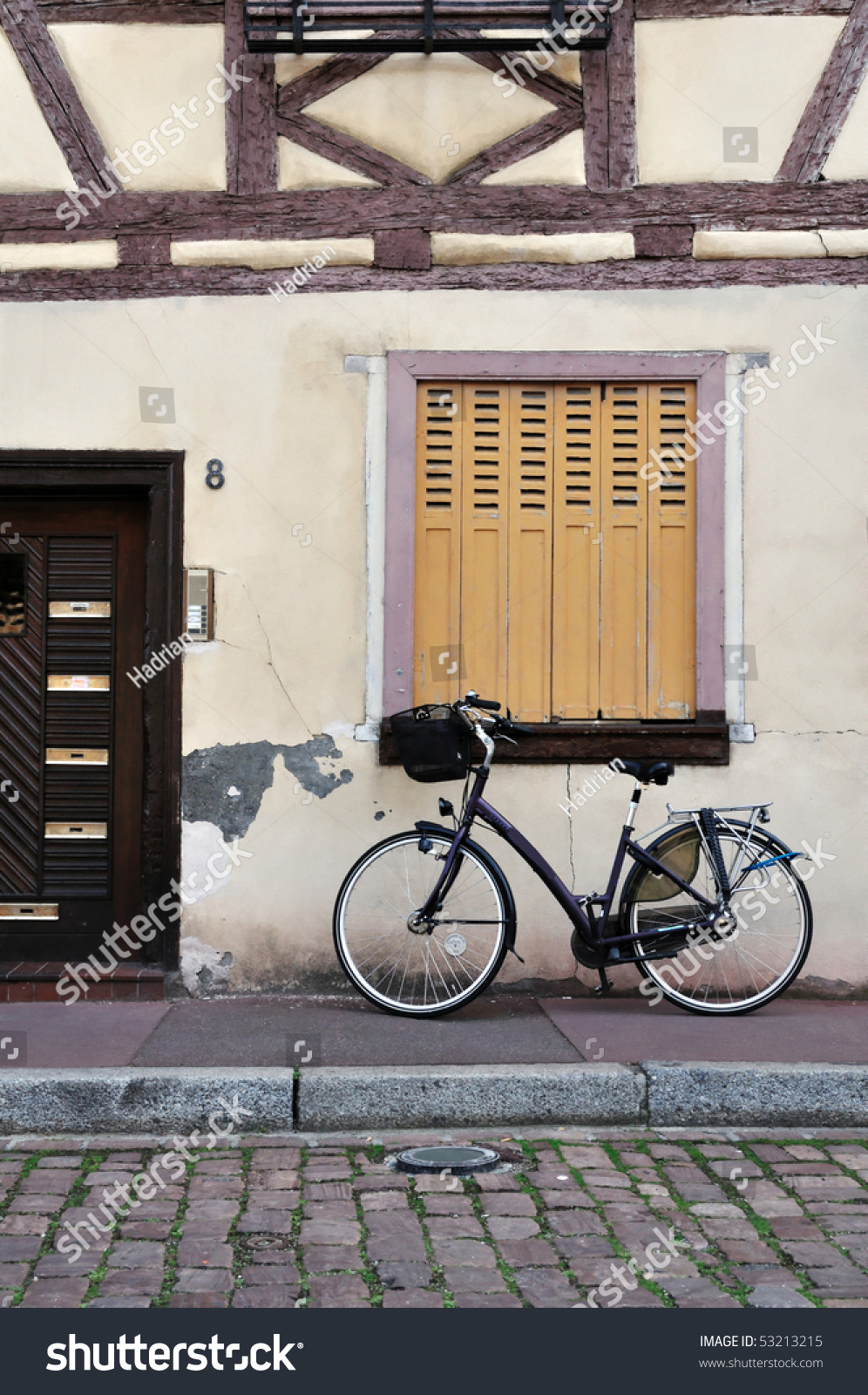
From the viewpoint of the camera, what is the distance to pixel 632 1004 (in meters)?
5.67

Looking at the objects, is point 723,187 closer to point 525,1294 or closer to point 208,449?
point 208,449

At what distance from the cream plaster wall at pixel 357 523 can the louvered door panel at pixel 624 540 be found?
333 millimetres

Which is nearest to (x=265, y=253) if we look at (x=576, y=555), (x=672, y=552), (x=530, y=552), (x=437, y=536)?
(x=437, y=536)

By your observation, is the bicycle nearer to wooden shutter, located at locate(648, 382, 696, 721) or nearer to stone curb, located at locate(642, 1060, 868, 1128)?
wooden shutter, located at locate(648, 382, 696, 721)

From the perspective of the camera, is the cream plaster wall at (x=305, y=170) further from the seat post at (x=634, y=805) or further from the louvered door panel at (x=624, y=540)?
the seat post at (x=634, y=805)

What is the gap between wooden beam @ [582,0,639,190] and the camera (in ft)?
19.8

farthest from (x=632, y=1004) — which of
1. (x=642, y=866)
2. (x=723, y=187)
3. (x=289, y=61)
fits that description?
(x=289, y=61)

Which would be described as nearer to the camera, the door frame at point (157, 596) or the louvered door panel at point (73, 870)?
the door frame at point (157, 596)

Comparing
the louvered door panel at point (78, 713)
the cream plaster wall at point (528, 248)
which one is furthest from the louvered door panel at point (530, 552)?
the louvered door panel at point (78, 713)

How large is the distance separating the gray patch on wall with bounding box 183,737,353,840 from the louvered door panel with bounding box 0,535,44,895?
83cm

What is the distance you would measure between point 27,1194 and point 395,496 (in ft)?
11.3

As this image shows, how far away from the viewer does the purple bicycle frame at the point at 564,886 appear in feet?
17.5

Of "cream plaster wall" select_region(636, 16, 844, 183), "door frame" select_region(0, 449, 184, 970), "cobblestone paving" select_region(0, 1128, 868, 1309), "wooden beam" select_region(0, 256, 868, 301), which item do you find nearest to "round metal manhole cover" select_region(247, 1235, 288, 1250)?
"cobblestone paving" select_region(0, 1128, 868, 1309)

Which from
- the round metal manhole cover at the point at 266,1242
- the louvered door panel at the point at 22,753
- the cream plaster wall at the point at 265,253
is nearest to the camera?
the round metal manhole cover at the point at 266,1242
